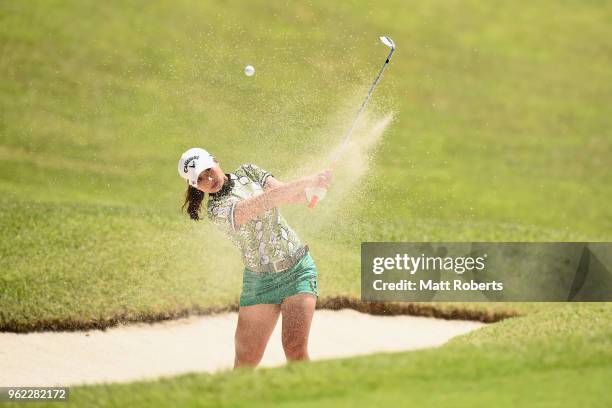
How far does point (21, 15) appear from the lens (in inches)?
837

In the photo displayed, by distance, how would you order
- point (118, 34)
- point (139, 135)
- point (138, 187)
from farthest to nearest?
point (118, 34) < point (139, 135) < point (138, 187)

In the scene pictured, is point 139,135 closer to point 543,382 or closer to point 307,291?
point 307,291

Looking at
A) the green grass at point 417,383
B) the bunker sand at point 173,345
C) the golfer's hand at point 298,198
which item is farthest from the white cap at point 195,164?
the bunker sand at point 173,345

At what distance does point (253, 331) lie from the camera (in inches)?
324

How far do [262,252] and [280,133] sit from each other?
425 inches

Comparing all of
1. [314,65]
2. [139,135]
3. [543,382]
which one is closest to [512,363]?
[543,382]

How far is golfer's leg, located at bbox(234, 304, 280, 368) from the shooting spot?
8188 mm

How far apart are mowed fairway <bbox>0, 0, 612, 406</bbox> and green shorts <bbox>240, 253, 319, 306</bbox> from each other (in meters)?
1.63

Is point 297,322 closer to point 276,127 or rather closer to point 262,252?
point 262,252

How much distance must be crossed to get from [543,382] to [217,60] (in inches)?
566

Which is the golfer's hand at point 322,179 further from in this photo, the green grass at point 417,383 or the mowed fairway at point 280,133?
the mowed fairway at point 280,133

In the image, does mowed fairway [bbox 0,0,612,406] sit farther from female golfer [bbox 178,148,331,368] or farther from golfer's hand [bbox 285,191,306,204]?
golfer's hand [bbox 285,191,306,204]
